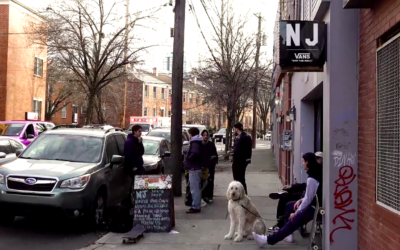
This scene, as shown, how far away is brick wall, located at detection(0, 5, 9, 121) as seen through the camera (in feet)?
88.3

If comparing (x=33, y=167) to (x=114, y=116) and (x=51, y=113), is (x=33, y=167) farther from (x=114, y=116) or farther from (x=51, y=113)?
(x=114, y=116)

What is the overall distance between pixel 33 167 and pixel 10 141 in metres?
7.55

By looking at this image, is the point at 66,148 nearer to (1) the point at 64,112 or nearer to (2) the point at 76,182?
(2) the point at 76,182

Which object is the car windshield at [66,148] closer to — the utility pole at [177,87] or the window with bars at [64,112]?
the utility pole at [177,87]

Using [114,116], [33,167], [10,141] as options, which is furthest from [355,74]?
[114,116]

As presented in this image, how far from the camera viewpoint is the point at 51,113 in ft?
148

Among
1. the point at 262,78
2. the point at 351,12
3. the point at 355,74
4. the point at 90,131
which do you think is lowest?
the point at 90,131

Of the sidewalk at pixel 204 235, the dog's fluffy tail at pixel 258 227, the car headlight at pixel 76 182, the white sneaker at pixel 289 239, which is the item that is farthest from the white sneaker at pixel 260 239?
the car headlight at pixel 76 182

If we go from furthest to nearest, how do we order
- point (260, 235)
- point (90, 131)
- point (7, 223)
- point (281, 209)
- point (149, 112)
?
point (149, 112) → point (90, 131) → point (7, 223) → point (281, 209) → point (260, 235)

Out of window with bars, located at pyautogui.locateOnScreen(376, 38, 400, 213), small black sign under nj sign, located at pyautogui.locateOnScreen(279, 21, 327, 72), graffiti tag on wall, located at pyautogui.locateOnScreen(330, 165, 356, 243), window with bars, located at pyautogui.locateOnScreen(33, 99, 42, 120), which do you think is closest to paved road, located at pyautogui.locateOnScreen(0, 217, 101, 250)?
graffiti tag on wall, located at pyautogui.locateOnScreen(330, 165, 356, 243)

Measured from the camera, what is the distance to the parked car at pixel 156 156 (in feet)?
38.2

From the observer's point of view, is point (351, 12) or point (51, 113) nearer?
point (351, 12)

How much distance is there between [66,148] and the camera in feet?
29.0

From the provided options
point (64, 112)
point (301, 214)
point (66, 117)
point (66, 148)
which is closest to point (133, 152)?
point (66, 148)
